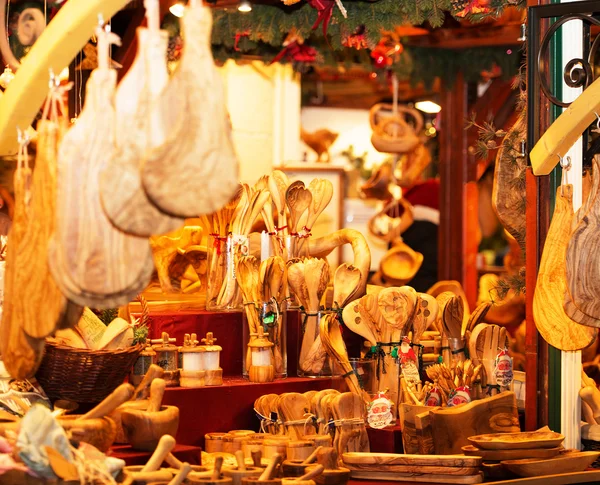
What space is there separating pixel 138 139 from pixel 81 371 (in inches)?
42.2

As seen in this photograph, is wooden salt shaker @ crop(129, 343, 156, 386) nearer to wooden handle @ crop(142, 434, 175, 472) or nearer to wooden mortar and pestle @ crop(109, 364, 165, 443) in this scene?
wooden mortar and pestle @ crop(109, 364, 165, 443)

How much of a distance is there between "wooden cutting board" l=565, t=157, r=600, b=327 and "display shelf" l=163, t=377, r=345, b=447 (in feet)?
3.31

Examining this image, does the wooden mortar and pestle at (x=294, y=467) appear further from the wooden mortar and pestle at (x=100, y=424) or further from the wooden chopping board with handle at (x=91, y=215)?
the wooden chopping board with handle at (x=91, y=215)

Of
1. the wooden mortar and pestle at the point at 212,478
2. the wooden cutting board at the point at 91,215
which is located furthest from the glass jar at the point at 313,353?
the wooden cutting board at the point at 91,215

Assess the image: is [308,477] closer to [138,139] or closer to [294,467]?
[294,467]

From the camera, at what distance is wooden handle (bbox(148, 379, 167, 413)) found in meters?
2.67

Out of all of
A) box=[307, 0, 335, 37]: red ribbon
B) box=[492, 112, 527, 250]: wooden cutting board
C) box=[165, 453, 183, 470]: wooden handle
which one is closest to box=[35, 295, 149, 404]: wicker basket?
box=[165, 453, 183, 470]: wooden handle

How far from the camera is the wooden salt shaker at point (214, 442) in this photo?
2.96 meters

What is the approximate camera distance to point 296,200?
3691mm

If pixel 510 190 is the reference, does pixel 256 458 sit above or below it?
below

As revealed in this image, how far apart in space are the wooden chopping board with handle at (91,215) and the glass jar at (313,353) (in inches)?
61.7

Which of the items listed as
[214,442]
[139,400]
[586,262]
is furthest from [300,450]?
[586,262]

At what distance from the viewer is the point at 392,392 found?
341 cm

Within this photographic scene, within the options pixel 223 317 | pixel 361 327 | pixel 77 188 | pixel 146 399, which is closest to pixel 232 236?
pixel 223 317
